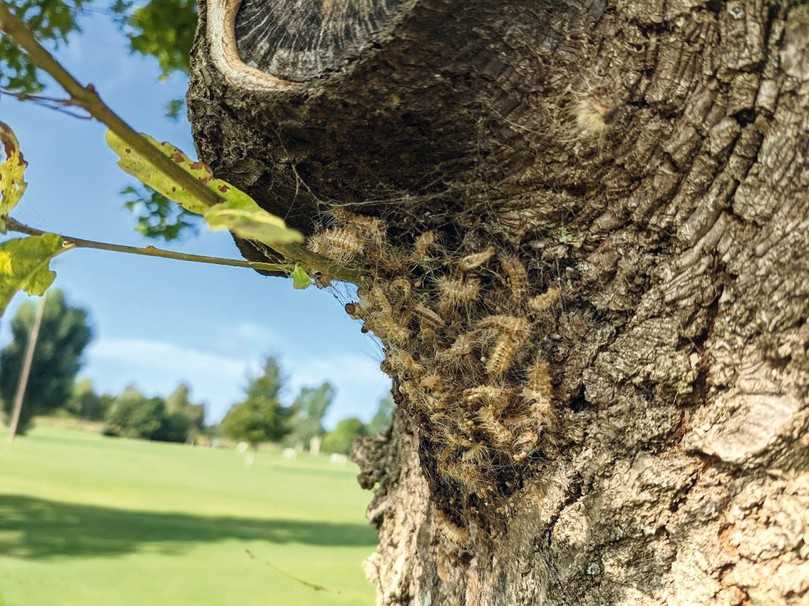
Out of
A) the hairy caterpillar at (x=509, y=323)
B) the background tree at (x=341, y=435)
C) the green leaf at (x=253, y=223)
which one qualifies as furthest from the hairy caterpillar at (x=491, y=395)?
the background tree at (x=341, y=435)

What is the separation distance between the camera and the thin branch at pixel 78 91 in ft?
2.43

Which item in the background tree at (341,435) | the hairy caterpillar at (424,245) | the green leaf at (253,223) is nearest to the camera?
the green leaf at (253,223)

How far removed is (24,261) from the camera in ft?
3.42

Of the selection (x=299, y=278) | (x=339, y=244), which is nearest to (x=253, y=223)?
(x=299, y=278)

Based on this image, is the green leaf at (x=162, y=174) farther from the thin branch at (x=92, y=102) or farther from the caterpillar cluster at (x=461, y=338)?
the caterpillar cluster at (x=461, y=338)

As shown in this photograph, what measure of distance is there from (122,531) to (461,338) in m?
9.02

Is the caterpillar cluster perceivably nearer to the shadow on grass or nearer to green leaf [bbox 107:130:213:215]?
green leaf [bbox 107:130:213:215]

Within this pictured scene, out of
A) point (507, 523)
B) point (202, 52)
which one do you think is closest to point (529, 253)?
point (507, 523)

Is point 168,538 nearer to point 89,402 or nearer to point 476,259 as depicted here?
point 476,259

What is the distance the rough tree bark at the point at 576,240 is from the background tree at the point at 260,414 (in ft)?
81.0

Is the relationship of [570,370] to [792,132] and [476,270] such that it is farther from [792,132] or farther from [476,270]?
[792,132]

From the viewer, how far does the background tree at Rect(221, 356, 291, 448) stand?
24906 millimetres

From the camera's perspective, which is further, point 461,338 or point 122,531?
point 122,531

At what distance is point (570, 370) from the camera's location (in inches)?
46.9
